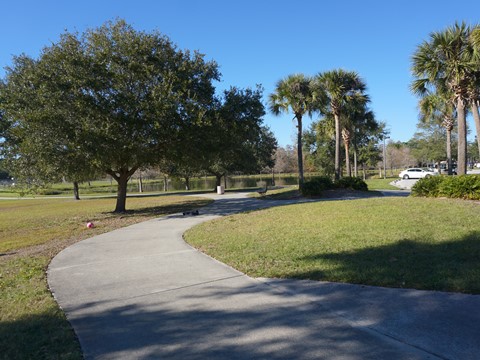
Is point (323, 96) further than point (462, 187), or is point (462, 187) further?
point (323, 96)

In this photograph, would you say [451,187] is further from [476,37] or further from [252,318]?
[252,318]

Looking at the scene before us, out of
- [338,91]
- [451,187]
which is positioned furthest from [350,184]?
[451,187]

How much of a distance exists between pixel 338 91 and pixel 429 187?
34.1 feet

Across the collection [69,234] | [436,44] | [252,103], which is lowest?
[69,234]

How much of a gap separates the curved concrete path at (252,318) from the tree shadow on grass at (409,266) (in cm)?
31

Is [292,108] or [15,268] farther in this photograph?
[292,108]

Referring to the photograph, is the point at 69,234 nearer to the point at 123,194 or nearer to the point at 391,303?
the point at 123,194

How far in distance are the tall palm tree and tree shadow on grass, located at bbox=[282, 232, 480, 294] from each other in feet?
54.8

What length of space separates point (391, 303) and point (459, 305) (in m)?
0.69

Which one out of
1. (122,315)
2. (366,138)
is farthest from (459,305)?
(366,138)

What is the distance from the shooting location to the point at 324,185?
20.8 meters

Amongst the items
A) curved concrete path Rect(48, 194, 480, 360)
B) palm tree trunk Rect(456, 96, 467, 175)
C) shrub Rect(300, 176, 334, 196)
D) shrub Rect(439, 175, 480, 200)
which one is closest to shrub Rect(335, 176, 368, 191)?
shrub Rect(300, 176, 334, 196)

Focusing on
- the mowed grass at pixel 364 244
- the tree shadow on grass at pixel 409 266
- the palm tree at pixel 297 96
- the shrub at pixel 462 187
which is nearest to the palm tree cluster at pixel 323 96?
the palm tree at pixel 297 96

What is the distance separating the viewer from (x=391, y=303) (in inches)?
168
